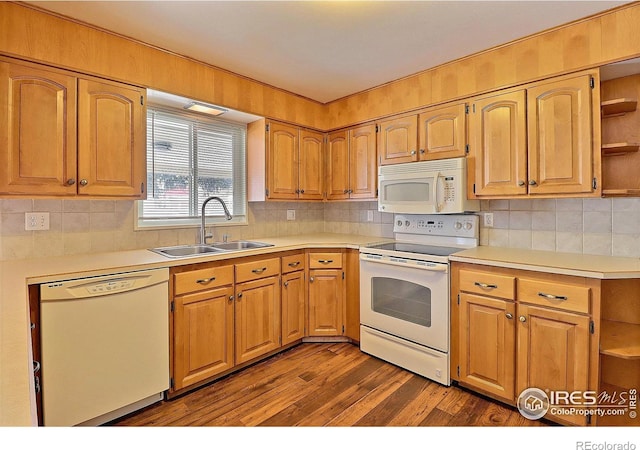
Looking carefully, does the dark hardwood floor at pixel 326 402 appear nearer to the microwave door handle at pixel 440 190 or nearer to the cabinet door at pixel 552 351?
the cabinet door at pixel 552 351

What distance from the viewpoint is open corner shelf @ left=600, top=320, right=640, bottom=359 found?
1693 millimetres

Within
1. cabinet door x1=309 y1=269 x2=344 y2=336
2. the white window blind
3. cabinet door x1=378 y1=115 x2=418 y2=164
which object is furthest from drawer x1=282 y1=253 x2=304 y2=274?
cabinet door x1=378 y1=115 x2=418 y2=164

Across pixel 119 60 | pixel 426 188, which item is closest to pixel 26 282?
pixel 119 60

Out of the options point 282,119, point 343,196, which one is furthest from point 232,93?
point 343,196

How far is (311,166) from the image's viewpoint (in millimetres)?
3338

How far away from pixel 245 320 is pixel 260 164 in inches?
55.8

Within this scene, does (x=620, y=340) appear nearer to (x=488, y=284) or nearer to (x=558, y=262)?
(x=558, y=262)

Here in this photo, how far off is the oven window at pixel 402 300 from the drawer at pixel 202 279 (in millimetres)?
1187

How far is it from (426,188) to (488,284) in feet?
2.93

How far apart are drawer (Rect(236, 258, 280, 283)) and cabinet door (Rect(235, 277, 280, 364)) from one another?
1.6 inches

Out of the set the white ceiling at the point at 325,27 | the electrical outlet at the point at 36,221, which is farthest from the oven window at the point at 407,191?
the electrical outlet at the point at 36,221

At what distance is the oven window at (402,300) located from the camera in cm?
236

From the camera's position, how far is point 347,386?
2.25m

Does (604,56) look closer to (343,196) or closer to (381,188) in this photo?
(381,188)
